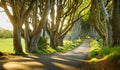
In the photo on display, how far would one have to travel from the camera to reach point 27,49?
28438mm

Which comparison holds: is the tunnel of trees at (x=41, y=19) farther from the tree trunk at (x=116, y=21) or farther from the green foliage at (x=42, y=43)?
the green foliage at (x=42, y=43)

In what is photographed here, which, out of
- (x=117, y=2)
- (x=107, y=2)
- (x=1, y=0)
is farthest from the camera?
(x=107, y=2)

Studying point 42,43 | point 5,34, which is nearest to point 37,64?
point 42,43

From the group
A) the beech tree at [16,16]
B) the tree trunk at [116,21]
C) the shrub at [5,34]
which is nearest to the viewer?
the tree trunk at [116,21]

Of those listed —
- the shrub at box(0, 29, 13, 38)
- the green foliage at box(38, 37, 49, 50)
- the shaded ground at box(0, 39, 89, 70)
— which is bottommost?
the shaded ground at box(0, 39, 89, 70)

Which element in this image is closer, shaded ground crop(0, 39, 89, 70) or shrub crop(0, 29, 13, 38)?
shaded ground crop(0, 39, 89, 70)

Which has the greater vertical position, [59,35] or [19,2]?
[19,2]

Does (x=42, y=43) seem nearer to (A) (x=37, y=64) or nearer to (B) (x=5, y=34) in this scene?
(A) (x=37, y=64)

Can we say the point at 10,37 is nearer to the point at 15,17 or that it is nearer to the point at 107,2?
the point at 107,2

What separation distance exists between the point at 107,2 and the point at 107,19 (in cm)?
897

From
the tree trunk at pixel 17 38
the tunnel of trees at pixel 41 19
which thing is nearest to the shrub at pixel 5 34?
the tunnel of trees at pixel 41 19

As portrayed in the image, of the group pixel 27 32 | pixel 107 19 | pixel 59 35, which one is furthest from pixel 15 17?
pixel 59 35

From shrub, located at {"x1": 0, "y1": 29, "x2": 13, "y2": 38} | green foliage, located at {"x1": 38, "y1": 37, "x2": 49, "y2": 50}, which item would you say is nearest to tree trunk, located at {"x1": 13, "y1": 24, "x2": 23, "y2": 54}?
green foliage, located at {"x1": 38, "y1": 37, "x2": 49, "y2": 50}

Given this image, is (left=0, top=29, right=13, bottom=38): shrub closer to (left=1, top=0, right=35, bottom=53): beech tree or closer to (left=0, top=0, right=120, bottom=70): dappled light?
(left=0, top=0, right=120, bottom=70): dappled light
